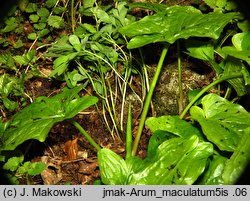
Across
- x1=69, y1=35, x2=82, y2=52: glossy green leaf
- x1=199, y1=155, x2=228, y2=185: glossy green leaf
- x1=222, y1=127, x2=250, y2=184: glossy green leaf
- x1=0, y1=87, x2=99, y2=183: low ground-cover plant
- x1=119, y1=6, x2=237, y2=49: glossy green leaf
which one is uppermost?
x1=119, y1=6, x2=237, y2=49: glossy green leaf

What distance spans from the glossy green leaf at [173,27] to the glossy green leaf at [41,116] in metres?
0.34

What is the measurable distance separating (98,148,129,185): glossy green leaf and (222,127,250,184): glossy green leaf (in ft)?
1.17

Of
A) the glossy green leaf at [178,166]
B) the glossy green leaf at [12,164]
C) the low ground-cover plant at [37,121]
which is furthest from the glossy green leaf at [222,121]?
the glossy green leaf at [12,164]

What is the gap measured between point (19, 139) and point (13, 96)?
70cm

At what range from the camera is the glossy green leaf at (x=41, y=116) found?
4.49 feet

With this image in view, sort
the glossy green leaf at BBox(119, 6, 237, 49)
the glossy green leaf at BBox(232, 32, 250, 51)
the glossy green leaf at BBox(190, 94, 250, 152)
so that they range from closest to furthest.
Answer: the glossy green leaf at BBox(190, 94, 250, 152) < the glossy green leaf at BBox(119, 6, 237, 49) < the glossy green leaf at BBox(232, 32, 250, 51)

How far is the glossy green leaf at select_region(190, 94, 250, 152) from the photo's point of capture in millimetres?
1318

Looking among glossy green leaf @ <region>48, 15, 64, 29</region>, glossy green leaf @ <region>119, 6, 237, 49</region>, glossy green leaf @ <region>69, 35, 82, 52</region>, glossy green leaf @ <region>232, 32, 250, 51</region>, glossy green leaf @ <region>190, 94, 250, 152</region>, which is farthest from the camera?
glossy green leaf @ <region>48, 15, 64, 29</region>

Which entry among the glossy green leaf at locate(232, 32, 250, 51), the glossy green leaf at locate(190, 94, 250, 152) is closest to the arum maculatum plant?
the glossy green leaf at locate(190, 94, 250, 152)

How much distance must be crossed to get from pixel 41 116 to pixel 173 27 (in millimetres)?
681

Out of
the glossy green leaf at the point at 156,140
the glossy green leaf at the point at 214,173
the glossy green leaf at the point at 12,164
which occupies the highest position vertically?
the glossy green leaf at the point at 156,140

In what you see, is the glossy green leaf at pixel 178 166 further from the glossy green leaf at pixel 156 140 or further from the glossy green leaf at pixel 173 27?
the glossy green leaf at pixel 173 27

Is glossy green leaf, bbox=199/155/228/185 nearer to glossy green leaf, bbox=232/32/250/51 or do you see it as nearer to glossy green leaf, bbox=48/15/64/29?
glossy green leaf, bbox=232/32/250/51

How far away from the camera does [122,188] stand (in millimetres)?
1208
